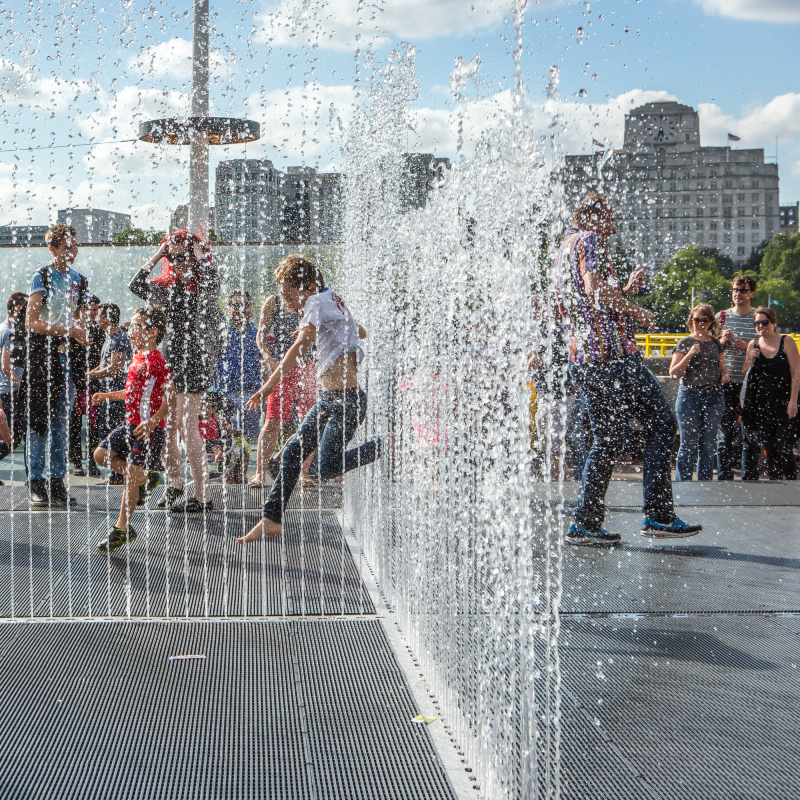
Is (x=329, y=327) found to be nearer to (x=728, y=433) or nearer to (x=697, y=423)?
(x=697, y=423)

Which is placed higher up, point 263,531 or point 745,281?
point 745,281

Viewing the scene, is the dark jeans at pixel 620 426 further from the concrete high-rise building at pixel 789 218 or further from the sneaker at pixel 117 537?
the concrete high-rise building at pixel 789 218

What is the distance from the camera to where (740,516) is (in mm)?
6070

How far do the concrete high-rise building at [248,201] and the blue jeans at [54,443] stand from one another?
4140mm

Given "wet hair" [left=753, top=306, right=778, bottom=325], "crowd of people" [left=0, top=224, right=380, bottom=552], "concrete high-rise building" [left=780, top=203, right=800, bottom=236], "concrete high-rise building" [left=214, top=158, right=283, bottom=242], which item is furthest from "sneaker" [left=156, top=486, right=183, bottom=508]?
"concrete high-rise building" [left=780, top=203, right=800, bottom=236]

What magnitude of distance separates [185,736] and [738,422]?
24.4 ft

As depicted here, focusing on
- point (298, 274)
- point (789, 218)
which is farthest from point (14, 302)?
point (789, 218)

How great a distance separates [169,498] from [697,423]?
4.30 meters

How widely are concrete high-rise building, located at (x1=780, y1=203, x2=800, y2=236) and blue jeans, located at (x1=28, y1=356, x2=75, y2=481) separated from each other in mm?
141102

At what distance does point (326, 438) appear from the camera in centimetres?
467

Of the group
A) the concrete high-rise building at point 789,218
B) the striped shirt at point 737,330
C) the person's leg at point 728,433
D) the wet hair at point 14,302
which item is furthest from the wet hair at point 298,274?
the concrete high-rise building at point 789,218

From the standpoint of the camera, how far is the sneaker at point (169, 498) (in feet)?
19.5

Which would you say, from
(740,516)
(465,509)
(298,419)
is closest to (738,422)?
(740,516)

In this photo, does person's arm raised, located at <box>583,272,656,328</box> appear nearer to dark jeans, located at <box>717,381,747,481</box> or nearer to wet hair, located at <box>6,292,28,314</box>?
dark jeans, located at <box>717,381,747,481</box>
